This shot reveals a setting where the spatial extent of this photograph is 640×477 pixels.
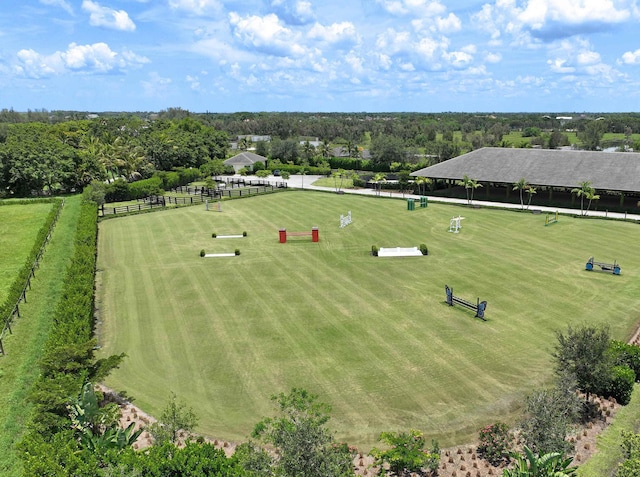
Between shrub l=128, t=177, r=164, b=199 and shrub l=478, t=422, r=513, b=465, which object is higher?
shrub l=128, t=177, r=164, b=199

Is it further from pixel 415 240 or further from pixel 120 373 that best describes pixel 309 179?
pixel 120 373

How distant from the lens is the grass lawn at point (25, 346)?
15.9m

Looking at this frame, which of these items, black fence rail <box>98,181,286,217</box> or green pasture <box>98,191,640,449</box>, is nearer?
green pasture <box>98,191,640,449</box>

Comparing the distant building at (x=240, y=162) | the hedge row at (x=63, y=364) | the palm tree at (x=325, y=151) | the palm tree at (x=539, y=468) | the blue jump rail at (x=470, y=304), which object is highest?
the palm tree at (x=325, y=151)

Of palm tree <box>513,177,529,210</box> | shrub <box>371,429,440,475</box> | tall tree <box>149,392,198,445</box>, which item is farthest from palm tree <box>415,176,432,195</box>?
tall tree <box>149,392,198,445</box>

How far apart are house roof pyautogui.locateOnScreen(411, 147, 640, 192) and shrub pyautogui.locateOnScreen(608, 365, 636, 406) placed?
141ft

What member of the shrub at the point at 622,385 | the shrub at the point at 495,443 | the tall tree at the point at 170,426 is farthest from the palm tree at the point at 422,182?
the tall tree at the point at 170,426

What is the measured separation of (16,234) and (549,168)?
Answer: 208ft

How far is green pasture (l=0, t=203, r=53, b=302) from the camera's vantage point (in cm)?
3536

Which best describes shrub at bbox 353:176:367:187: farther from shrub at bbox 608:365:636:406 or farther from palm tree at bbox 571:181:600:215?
shrub at bbox 608:365:636:406

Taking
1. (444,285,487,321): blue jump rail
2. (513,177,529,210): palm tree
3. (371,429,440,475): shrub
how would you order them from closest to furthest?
1. (371,429,440,475): shrub
2. (444,285,487,321): blue jump rail
3. (513,177,529,210): palm tree

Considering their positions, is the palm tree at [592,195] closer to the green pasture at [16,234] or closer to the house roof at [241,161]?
the green pasture at [16,234]

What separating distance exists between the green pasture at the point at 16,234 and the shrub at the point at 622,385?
1317 inches

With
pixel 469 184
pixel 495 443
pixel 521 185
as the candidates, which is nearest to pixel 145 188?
pixel 469 184
